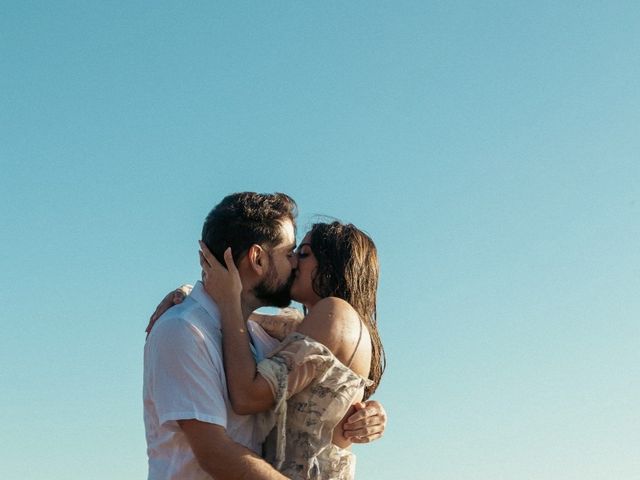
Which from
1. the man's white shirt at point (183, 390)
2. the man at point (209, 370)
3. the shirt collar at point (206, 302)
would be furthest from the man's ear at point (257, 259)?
the man's white shirt at point (183, 390)

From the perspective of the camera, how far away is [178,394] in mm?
5957

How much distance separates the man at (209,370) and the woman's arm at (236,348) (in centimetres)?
6

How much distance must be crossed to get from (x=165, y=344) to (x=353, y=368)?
1537 mm

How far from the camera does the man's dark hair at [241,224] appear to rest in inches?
266

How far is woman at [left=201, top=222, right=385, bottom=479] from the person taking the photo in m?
6.23

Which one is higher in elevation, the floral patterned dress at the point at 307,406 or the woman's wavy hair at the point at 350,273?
the woman's wavy hair at the point at 350,273

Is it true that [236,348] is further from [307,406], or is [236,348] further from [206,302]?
[307,406]

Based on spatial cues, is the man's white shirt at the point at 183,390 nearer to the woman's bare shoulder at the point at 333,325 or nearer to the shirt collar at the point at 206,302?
the shirt collar at the point at 206,302

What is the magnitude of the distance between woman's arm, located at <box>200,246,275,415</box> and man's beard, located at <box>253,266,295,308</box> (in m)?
0.31

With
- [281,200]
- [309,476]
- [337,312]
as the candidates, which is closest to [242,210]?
[281,200]

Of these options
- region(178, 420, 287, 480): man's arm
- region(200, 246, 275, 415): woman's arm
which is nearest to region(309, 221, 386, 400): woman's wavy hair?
region(200, 246, 275, 415): woman's arm

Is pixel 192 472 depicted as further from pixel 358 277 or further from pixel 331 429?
pixel 358 277

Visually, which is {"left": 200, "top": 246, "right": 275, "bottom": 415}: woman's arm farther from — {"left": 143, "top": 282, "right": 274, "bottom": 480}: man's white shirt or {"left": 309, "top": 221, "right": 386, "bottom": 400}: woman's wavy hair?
{"left": 309, "top": 221, "right": 386, "bottom": 400}: woman's wavy hair

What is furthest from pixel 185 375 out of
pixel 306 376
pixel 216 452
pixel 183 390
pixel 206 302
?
pixel 306 376
